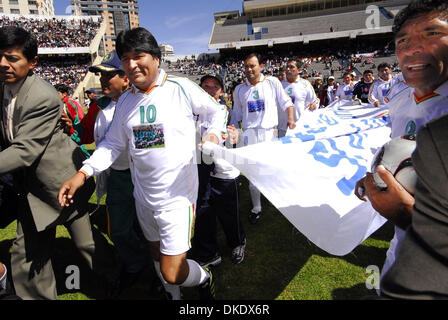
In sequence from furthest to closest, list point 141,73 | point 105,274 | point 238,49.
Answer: point 238,49 → point 105,274 → point 141,73

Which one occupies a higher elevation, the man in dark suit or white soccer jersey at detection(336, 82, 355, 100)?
white soccer jersey at detection(336, 82, 355, 100)

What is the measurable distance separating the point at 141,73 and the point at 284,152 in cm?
146

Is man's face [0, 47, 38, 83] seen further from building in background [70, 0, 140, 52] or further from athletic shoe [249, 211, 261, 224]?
building in background [70, 0, 140, 52]

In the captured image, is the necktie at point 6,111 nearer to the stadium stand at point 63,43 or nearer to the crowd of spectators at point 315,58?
the crowd of spectators at point 315,58

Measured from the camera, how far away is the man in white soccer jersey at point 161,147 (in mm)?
2045

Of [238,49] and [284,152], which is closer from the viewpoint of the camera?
[284,152]

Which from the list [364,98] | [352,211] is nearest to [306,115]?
[352,211]

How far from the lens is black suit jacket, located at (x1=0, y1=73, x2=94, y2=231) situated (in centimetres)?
208

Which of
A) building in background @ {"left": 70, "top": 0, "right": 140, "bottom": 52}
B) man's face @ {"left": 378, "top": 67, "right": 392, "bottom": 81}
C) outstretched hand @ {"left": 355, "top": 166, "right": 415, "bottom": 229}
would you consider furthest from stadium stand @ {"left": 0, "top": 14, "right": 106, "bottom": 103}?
building in background @ {"left": 70, "top": 0, "right": 140, "bottom": 52}

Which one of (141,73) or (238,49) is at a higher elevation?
Answer: (238,49)

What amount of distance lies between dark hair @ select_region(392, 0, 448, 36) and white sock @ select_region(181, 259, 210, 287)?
2214mm

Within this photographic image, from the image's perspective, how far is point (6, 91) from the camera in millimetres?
2240
